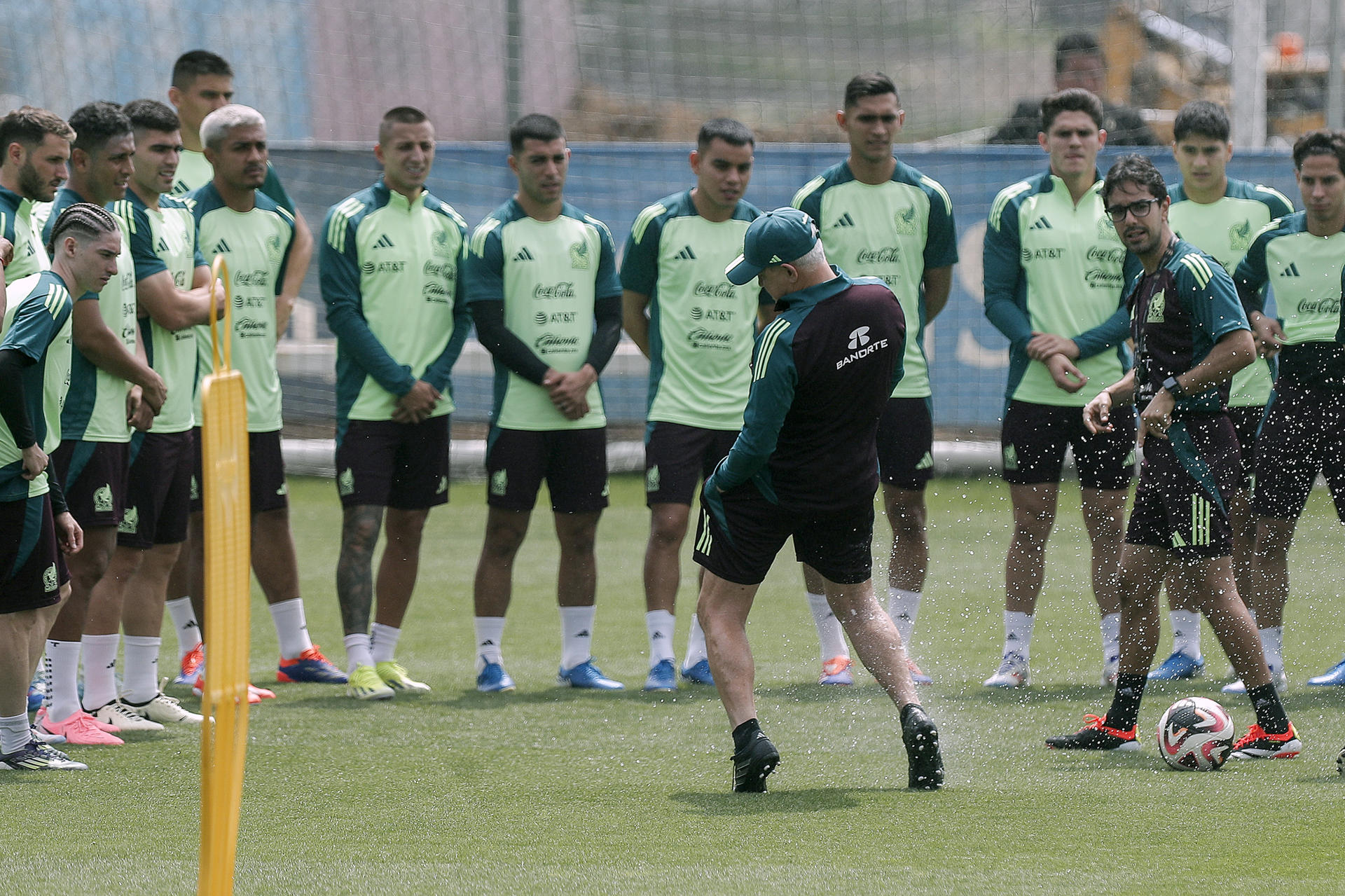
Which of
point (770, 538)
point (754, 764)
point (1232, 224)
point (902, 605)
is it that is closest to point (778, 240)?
point (770, 538)

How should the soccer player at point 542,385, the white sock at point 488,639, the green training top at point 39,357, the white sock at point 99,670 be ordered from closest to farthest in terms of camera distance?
1. the green training top at point 39,357
2. the white sock at point 99,670
3. the white sock at point 488,639
4. the soccer player at point 542,385

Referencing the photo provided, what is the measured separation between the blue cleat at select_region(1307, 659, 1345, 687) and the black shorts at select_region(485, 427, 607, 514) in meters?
3.34

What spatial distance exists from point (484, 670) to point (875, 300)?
3083mm

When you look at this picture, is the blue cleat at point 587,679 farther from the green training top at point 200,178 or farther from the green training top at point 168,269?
the green training top at point 200,178

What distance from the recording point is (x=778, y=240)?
532 cm

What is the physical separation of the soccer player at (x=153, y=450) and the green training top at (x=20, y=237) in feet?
1.86

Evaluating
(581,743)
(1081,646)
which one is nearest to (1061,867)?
(581,743)

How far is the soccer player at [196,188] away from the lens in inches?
309

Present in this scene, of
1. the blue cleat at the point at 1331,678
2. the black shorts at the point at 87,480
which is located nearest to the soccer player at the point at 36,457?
the black shorts at the point at 87,480

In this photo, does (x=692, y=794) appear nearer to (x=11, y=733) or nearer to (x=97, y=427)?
(x=11, y=733)

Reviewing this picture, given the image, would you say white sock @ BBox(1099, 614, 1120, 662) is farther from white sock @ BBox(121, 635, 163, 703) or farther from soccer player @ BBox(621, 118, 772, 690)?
white sock @ BBox(121, 635, 163, 703)

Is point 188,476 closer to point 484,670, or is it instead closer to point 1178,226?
point 484,670

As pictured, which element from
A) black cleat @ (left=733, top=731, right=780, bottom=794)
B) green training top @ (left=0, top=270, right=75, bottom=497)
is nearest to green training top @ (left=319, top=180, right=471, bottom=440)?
green training top @ (left=0, top=270, right=75, bottom=497)

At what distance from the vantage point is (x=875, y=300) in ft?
17.6
